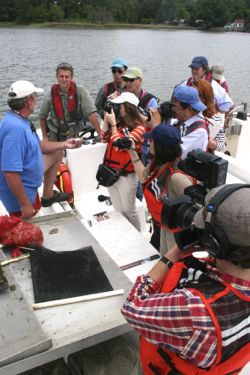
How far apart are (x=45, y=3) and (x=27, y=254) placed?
64615mm

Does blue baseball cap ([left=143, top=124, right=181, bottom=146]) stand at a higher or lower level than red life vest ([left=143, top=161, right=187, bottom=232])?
higher

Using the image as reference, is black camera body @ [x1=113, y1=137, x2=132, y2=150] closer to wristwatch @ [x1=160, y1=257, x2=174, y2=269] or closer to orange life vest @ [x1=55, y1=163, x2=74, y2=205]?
orange life vest @ [x1=55, y1=163, x2=74, y2=205]

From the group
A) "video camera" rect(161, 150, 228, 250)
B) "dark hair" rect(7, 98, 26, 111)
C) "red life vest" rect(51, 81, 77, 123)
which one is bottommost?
"red life vest" rect(51, 81, 77, 123)

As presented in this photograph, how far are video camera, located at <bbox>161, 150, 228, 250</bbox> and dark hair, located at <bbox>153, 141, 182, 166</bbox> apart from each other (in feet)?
1.47

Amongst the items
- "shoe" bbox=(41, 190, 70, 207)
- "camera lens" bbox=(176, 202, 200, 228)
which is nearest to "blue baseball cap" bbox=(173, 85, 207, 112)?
"shoe" bbox=(41, 190, 70, 207)

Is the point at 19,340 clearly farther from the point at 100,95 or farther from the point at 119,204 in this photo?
the point at 100,95

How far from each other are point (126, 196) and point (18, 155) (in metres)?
1.14

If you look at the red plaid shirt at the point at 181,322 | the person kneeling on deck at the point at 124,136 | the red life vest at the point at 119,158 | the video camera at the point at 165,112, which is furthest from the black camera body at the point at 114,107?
the red plaid shirt at the point at 181,322

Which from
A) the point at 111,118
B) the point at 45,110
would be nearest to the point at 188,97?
the point at 111,118

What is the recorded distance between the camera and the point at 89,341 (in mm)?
1405

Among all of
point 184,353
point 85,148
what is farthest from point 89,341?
point 85,148

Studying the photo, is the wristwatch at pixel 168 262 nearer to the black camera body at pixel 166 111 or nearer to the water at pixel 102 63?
the black camera body at pixel 166 111

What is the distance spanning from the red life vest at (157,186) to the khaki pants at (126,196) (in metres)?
0.70

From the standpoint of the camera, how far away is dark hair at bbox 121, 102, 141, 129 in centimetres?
312
